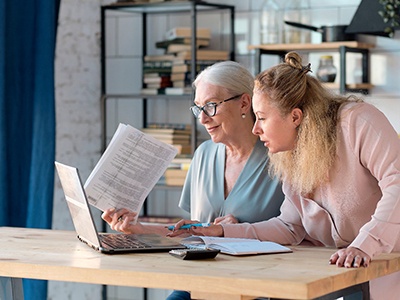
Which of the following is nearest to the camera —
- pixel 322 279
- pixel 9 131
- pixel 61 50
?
pixel 322 279

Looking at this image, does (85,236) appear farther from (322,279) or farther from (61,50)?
(61,50)

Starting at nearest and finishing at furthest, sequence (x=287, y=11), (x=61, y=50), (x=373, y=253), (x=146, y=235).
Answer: (x=373, y=253)
(x=146, y=235)
(x=287, y=11)
(x=61, y=50)

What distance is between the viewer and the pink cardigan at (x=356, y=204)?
102 inches

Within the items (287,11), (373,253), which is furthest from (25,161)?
(373,253)

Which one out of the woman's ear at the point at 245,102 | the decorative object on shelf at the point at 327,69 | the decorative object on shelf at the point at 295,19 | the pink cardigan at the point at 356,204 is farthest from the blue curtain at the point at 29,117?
the pink cardigan at the point at 356,204

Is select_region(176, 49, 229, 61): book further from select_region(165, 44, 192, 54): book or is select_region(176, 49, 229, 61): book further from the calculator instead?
the calculator

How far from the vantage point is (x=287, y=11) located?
4.73m

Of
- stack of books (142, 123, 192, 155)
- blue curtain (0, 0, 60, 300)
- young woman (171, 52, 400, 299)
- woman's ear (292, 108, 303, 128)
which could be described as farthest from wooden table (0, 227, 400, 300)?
stack of books (142, 123, 192, 155)

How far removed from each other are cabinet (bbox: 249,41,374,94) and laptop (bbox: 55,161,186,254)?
1.81m

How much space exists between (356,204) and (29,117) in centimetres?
222

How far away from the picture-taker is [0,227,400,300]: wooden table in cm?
220

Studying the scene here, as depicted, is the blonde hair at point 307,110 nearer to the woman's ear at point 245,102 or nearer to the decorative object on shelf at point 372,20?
the woman's ear at point 245,102

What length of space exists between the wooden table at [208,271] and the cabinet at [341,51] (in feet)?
5.95

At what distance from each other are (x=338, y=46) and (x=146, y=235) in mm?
1914
